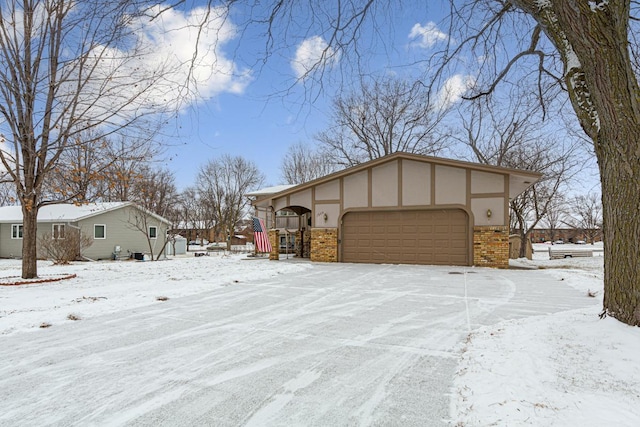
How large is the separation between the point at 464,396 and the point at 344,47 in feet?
15.2

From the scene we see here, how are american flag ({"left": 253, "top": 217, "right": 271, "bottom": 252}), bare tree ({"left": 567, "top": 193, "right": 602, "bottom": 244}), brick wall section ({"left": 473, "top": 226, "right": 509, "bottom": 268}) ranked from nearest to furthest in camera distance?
brick wall section ({"left": 473, "top": 226, "right": 509, "bottom": 268}) < american flag ({"left": 253, "top": 217, "right": 271, "bottom": 252}) < bare tree ({"left": 567, "top": 193, "right": 602, "bottom": 244})

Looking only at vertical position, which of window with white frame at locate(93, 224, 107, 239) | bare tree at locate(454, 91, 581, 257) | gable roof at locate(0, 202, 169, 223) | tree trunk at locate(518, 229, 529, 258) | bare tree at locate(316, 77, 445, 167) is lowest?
tree trunk at locate(518, 229, 529, 258)

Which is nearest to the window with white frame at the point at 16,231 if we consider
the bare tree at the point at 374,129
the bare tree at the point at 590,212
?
the bare tree at the point at 374,129

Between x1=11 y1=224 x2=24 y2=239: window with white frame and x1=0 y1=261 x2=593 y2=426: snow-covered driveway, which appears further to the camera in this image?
x1=11 y1=224 x2=24 y2=239: window with white frame

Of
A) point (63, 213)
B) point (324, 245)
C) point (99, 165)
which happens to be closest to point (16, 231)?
point (63, 213)

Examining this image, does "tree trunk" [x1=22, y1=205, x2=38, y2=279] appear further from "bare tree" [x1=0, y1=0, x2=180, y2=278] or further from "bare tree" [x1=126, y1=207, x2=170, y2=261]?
"bare tree" [x1=126, y1=207, x2=170, y2=261]

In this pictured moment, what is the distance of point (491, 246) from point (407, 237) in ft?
8.72

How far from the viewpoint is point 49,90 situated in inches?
304

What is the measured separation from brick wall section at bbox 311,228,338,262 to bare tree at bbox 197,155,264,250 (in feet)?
81.5

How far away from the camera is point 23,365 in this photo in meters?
3.05

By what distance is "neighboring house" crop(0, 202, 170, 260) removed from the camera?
2062 cm

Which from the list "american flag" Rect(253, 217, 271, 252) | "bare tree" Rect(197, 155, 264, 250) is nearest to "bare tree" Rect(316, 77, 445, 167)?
"american flag" Rect(253, 217, 271, 252)

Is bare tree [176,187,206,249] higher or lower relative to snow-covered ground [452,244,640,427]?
higher

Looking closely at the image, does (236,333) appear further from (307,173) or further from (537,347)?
(307,173)
